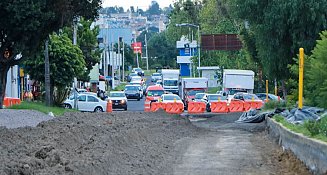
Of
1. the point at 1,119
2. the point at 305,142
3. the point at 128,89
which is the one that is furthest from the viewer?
the point at 128,89

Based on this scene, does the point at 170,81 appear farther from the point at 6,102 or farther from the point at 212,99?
the point at 6,102

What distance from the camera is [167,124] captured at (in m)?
29.5

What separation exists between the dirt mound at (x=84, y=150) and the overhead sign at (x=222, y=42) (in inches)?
1725

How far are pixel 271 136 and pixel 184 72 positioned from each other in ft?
342

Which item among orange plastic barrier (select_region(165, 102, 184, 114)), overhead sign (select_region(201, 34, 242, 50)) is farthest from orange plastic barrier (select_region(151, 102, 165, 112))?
overhead sign (select_region(201, 34, 242, 50))

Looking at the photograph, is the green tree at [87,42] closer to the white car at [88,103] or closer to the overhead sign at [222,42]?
the overhead sign at [222,42]

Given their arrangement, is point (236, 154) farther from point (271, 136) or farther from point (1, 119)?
point (1, 119)

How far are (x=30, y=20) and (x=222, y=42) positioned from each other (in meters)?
40.2

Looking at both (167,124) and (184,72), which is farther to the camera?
(184,72)

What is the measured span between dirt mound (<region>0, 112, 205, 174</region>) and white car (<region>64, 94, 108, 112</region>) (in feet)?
96.4

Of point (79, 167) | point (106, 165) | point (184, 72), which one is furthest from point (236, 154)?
point (184, 72)

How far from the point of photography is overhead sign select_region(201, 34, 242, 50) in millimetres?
68062

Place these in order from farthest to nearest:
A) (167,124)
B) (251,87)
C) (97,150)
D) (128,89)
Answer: (128,89) → (251,87) → (167,124) → (97,150)

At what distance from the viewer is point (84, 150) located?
16.3m
